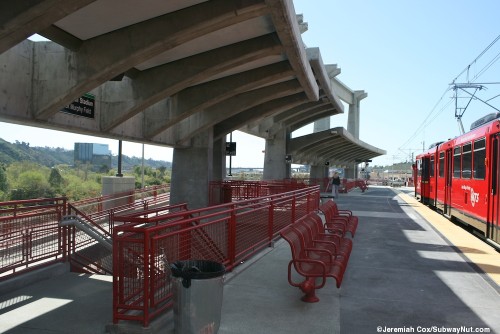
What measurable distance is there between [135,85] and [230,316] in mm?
7858

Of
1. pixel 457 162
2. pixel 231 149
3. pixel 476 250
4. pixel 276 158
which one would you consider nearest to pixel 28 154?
pixel 276 158

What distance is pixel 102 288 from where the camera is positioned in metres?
6.23

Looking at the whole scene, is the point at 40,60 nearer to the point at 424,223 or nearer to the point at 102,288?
the point at 102,288

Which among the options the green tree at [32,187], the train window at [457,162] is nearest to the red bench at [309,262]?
the train window at [457,162]

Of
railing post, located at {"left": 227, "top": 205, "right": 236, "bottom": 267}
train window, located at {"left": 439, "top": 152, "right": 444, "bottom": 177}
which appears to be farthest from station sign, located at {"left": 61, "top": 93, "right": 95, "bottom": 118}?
train window, located at {"left": 439, "top": 152, "right": 444, "bottom": 177}

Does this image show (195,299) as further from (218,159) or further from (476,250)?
(218,159)

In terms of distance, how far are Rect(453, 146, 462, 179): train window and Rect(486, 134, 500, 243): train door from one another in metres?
3.87

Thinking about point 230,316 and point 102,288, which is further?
point 102,288

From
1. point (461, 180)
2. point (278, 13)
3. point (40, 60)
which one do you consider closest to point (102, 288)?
point (40, 60)

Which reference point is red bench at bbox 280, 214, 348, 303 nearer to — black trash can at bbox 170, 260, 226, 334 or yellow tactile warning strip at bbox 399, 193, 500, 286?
black trash can at bbox 170, 260, 226, 334

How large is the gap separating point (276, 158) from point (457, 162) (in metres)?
16.3

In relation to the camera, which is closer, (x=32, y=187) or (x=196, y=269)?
(x=196, y=269)

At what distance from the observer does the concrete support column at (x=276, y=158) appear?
2897cm

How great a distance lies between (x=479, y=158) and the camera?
10.9 metres
